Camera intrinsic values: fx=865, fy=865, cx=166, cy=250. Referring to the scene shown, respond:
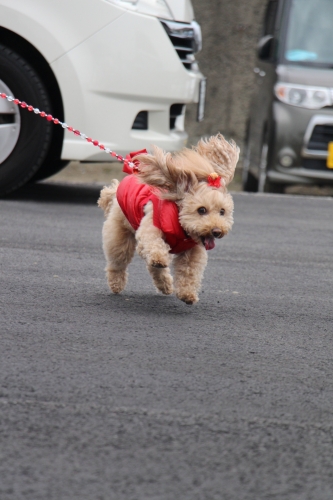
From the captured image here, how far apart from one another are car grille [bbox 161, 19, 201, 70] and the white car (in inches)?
0.8

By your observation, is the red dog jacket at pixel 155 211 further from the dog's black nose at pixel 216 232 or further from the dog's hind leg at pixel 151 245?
the dog's black nose at pixel 216 232

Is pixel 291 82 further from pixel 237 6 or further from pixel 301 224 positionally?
pixel 237 6

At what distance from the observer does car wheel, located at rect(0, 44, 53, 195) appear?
6430 millimetres

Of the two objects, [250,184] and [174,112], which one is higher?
[174,112]

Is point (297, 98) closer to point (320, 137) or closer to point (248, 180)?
point (320, 137)

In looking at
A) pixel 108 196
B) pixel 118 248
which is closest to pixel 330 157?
pixel 108 196

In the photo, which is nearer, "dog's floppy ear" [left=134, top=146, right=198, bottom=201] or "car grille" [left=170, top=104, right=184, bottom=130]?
"dog's floppy ear" [left=134, top=146, right=198, bottom=201]

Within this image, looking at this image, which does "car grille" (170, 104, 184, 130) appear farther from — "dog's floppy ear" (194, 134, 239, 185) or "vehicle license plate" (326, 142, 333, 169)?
"dog's floppy ear" (194, 134, 239, 185)

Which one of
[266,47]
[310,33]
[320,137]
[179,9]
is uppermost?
[179,9]

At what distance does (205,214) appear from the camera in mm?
3717

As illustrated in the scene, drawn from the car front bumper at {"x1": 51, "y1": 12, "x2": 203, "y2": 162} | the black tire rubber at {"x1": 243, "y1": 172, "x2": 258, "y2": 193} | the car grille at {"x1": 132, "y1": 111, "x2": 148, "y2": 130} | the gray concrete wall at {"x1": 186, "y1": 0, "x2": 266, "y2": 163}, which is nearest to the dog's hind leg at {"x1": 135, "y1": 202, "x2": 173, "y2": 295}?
the car front bumper at {"x1": 51, "y1": 12, "x2": 203, "y2": 162}

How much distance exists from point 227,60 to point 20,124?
606 centimetres

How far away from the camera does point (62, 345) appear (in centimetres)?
322

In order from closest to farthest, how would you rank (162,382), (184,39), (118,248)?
1. (162,382)
2. (118,248)
3. (184,39)
